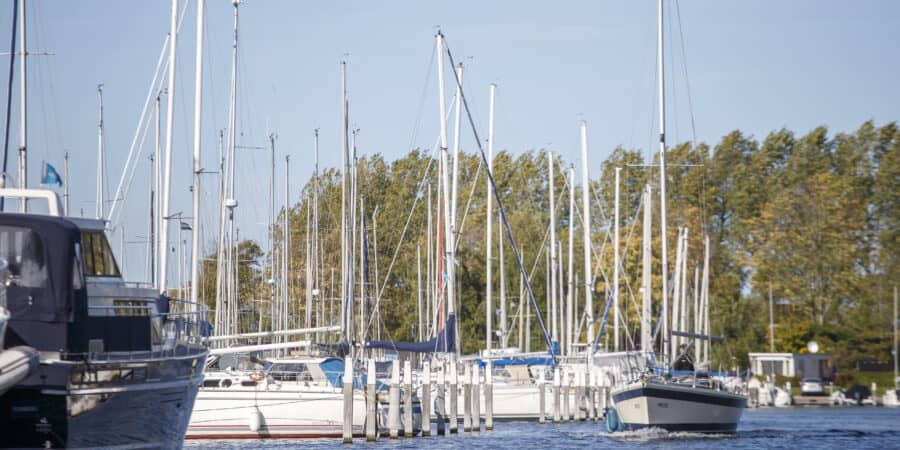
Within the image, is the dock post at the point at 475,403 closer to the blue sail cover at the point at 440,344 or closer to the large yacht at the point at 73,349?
the blue sail cover at the point at 440,344

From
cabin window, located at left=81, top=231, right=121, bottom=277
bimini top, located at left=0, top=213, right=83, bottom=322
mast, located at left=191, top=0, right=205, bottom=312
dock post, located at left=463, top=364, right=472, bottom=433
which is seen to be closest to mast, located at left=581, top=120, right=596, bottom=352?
dock post, located at left=463, top=364, right=472, bottom=433

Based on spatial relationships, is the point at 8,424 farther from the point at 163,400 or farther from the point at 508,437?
the point at 508,437

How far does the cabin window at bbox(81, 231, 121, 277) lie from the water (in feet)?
41.1

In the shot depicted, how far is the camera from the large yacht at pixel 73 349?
17000 mm

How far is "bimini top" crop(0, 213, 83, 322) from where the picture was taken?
17.5 m

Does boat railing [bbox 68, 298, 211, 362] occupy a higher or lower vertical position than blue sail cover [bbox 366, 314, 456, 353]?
higher

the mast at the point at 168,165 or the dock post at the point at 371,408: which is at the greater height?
the mast at the point at 168,165

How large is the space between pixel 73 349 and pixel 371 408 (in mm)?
16888

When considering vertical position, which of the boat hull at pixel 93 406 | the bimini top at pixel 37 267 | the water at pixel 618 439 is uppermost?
the bimini top at pixel 37 267

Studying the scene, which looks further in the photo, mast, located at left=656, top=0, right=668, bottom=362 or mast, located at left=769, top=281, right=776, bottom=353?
mast, located at left=769, top=281, right=776, bottom=353

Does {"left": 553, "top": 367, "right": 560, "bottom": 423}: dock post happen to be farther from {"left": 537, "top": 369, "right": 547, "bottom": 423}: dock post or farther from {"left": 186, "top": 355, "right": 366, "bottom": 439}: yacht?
{"left": 186, "top": 355, "right": 366, "bottom": 439}: yacht

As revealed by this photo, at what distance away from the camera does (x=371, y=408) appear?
1332 inches

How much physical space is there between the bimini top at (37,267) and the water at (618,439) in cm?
1531

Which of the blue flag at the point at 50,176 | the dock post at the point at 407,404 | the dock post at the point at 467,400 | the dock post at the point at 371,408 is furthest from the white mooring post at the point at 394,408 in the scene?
the blue flag at the point at 50,176
